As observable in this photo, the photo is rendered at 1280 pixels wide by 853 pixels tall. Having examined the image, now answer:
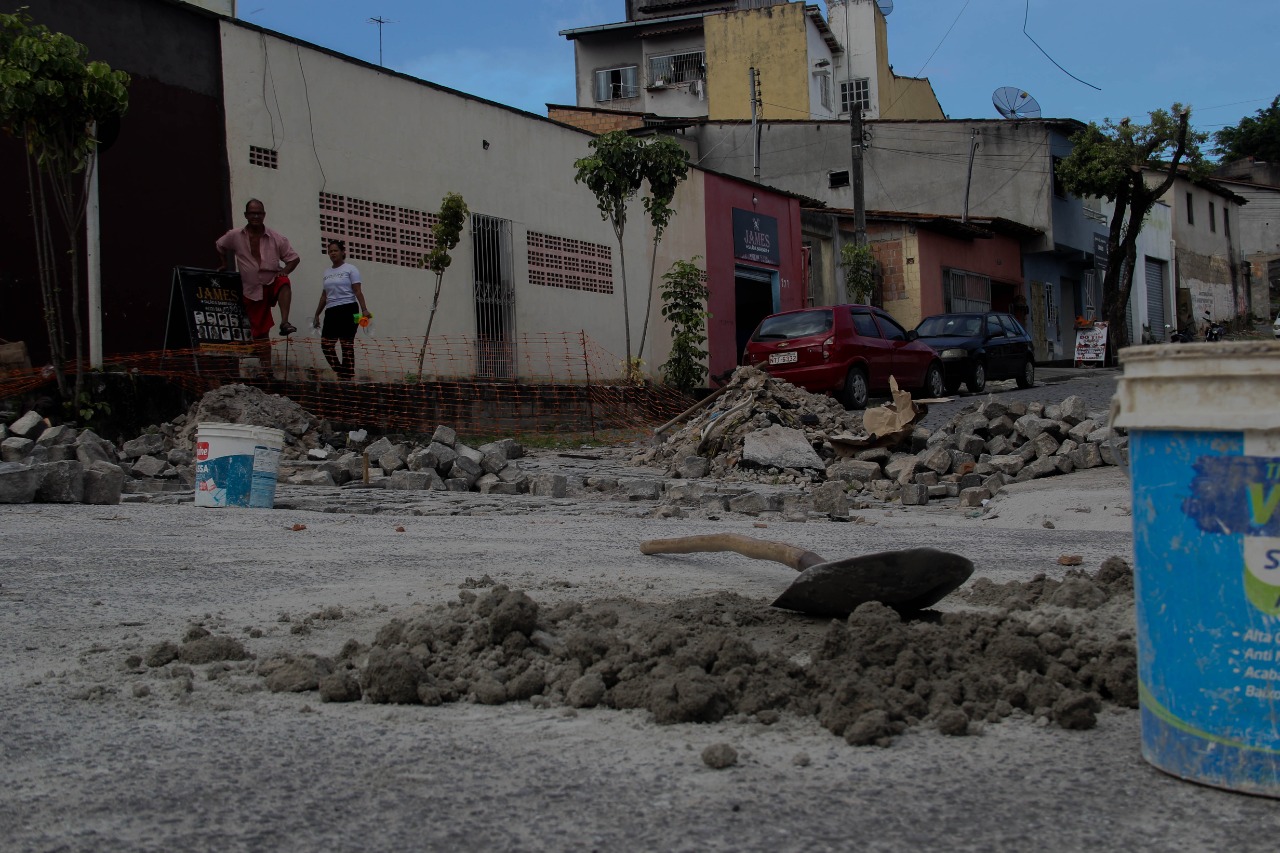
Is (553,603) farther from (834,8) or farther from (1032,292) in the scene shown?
(834,8)

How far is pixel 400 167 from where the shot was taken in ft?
51.7

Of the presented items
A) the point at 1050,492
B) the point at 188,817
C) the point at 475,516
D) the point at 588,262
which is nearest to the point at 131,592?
the point at 188,817

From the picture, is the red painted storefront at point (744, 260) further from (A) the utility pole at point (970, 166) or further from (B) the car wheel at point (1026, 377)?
(A) the utility pole at point (970, 166)

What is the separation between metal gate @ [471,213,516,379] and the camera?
16969 millimetres

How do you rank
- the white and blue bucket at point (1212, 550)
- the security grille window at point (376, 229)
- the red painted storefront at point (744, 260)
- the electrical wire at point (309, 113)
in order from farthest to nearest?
the red painted storefront at point (744, 260) < the security grille window at point (376, 229) < the electrical wire at point (309, 113) < the white and blue bucket at point (1212, 550)

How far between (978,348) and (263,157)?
1264 cm

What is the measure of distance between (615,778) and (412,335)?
45.0 ft

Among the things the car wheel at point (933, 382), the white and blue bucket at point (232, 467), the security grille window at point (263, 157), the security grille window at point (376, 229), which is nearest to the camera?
the white and blue bucket at point (232, 467)

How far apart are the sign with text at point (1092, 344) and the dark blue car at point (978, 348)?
11.2 m

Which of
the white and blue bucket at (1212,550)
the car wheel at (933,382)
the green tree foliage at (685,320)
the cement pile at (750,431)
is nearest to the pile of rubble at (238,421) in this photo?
the cement pile at (750,431)

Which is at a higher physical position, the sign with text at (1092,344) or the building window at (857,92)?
the building window at (857,92)

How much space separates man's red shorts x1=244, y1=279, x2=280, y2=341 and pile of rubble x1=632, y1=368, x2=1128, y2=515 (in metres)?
4.27

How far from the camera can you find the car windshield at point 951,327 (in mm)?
20797

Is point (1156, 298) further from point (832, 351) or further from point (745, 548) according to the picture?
point (745, 548)
